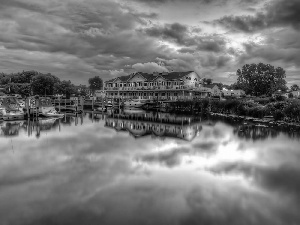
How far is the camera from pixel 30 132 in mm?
27812

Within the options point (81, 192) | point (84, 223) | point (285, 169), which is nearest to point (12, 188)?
point (81, 192)

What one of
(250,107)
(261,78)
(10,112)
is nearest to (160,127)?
(250,107)

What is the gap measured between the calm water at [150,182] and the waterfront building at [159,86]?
46097 mm

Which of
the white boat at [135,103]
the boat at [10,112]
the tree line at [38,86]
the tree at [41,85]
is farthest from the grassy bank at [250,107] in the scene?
the tree at [41,85]

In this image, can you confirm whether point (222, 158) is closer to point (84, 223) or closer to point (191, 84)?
point (84, 223)

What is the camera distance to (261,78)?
78.2 metres

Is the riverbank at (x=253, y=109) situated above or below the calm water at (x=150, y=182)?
above

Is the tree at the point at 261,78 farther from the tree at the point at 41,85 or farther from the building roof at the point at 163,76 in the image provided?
the tree at the point at 41,85

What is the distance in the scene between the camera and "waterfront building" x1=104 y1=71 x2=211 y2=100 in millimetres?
68125

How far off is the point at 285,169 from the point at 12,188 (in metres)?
14.8

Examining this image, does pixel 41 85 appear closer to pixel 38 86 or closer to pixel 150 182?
pixel 38 86

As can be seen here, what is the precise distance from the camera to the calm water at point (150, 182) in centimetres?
896

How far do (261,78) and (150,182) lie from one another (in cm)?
7637

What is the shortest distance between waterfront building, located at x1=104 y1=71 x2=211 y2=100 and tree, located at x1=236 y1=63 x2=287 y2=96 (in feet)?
52.9
